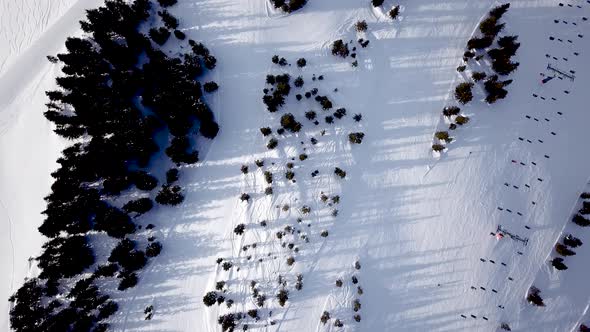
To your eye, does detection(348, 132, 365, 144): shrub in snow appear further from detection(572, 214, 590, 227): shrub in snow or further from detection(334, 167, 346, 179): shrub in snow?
detection(572, 214, 590, 227): shrub in snow

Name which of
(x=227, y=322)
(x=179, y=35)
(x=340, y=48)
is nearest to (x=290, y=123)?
(x=340, y=48)

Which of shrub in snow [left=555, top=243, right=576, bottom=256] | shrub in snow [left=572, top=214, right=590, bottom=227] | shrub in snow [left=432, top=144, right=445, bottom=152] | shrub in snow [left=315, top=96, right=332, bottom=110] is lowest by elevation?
shrub in snow [left=555, top=243, right=576, bottom=256]

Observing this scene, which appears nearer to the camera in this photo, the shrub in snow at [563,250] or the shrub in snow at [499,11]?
the shrub in snow at [563,250]

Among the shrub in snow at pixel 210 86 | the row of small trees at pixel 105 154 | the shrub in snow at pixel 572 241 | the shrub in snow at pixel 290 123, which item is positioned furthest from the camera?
the shrub in snow at pixel 210 86

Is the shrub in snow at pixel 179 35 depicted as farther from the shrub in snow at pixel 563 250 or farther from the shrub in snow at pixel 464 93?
the shrub in snow at pixel 563 250

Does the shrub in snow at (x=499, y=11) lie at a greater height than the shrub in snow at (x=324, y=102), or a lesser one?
greater

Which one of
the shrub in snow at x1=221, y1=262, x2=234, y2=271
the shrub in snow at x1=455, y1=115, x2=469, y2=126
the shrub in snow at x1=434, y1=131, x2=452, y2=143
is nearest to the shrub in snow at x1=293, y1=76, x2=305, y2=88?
the shrub in snow at x1=434, y1=131, x2=452, y2=143

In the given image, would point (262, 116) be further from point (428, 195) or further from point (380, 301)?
point (380, 301)

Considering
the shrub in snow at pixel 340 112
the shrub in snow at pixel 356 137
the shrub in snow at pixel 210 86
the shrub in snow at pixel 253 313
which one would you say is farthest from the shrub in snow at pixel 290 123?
the shrub in snow at pixel 253 313
